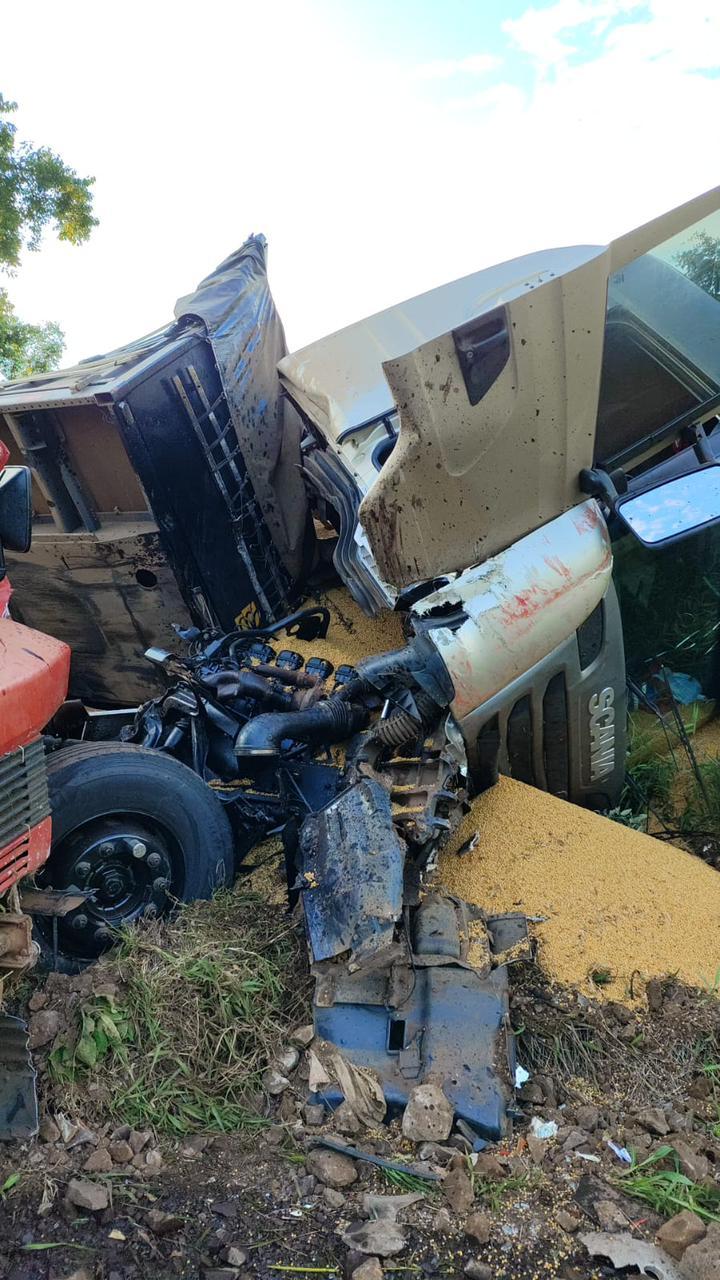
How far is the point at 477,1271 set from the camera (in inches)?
68.6

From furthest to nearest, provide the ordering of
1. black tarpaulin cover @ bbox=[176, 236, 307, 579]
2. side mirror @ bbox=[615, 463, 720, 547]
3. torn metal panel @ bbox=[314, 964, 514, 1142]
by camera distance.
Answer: black tarpaulin cover @ bbox=[176, 236, 307, 579], side mirror @ bbox=[615, 463, 720, 547], torn metal panel @ bbox=[314, 964, 514, 1142]

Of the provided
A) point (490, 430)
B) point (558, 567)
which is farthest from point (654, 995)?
point (490, 430)

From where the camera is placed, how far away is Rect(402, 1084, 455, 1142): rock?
214 centimetres

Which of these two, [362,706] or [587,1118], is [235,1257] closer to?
[587,1118]

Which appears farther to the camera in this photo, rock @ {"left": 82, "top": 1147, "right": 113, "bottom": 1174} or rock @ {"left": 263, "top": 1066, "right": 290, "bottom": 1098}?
rock @ {"left": 263, "top": 1066, "right": 290, "bottom": 1098}

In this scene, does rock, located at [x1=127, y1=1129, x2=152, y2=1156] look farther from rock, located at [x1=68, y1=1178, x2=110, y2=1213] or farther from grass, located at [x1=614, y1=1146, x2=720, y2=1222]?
grass, located at [x1=614, y1=1146, x2=720, y2=1222]

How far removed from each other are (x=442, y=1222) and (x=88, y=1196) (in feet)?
2.79

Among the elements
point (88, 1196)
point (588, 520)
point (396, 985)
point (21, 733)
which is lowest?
point (396, 985)

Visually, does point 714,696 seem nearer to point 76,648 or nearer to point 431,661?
point 431,661

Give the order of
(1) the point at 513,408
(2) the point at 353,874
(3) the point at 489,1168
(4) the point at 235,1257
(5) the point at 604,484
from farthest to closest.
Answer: (5) the point at 604,484, (1) the point at 513,408, (2) the point at 353,874, (3) the point at 489,1168, (4) the point at 235,1257

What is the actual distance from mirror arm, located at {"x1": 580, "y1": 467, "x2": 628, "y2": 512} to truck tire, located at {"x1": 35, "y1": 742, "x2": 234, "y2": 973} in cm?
183

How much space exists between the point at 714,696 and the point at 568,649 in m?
1.75

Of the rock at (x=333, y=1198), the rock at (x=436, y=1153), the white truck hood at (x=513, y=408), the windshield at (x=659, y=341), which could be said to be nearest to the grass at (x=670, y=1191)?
the rock at (x=436, y=1153)

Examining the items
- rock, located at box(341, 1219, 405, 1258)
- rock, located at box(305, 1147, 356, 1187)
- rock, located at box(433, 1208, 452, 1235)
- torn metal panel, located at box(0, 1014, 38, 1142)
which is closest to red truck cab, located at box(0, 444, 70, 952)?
torn metal panel, located at box(0, 1014, 38, 1142)
